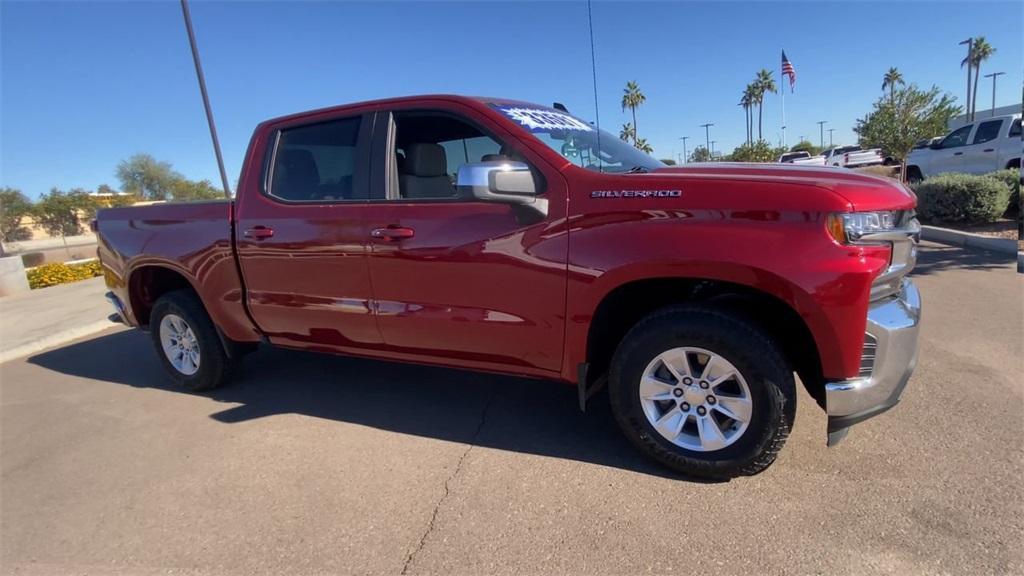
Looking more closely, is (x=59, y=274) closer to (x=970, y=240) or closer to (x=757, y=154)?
(x=970, y=240)

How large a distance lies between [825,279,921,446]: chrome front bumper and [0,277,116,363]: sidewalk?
7971 millimetres

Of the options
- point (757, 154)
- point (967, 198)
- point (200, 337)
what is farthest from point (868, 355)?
point (757, 154)

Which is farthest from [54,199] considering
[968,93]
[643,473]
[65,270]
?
[968,93]

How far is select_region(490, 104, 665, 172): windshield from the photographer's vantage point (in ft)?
10.2

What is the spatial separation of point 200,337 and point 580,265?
313cm

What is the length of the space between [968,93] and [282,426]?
6733cm

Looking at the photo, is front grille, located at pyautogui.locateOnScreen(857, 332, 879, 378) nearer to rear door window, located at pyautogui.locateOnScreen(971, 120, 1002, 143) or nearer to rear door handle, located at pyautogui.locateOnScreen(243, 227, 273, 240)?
rear door handle, located at pyautogui.locateOnScreen(243, 227, 273, 240)

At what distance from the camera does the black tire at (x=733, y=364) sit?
2.54m

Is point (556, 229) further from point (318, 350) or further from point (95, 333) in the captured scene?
point (95, 333)

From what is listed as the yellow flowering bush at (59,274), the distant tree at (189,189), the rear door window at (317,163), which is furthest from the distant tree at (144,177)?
the rear door window at (317,163)

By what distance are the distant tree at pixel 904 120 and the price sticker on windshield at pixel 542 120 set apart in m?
15.5

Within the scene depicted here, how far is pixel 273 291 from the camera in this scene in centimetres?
381

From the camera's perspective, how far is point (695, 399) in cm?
272

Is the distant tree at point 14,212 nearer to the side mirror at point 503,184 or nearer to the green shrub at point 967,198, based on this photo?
the side mirror at point 503,184
